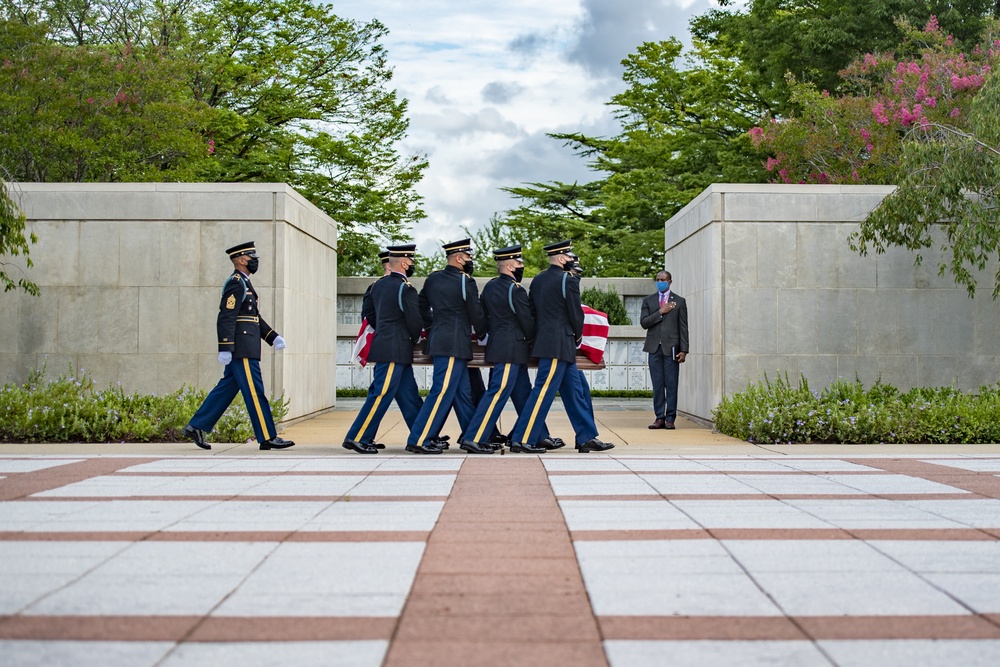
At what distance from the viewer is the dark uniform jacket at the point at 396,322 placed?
1095cm

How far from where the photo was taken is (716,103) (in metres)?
35.2

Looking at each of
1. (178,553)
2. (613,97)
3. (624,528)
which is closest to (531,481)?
(624,528)

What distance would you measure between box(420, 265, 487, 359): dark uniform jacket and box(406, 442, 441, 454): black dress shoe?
942 millimetres

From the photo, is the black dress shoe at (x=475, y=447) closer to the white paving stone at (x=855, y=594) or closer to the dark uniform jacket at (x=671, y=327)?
the dark uniform jacket at (x=671, y=327)

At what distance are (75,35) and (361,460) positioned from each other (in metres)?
20.4

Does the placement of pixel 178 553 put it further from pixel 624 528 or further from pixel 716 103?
pixel 716 103

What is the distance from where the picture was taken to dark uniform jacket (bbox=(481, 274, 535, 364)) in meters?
11.0

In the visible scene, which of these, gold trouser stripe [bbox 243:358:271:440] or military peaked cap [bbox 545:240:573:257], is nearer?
gold trouser stripe [bbox 243:358:271:440]

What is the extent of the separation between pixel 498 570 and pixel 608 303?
17.3m

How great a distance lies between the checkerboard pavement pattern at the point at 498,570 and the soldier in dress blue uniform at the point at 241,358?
2027mm

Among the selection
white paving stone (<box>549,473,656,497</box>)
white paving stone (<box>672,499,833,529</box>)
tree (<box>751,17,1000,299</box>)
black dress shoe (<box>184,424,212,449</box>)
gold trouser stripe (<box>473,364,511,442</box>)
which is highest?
tree (<box>751,17,1000,299</box>)

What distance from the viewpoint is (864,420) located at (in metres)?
12.3

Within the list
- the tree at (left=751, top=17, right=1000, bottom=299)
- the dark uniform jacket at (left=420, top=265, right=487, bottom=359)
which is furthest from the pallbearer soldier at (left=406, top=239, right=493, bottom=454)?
the tree at (left=751, top=17, right=1000, bottom=299)

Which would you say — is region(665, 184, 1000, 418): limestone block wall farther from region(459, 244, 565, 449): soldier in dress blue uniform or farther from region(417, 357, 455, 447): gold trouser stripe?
region(417, 357, 455, 447): gold trouser stripe
